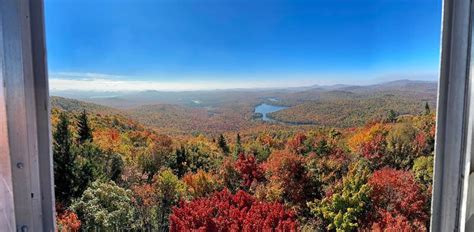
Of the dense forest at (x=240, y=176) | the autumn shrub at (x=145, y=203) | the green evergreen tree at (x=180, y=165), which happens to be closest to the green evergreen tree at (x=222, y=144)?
the dense forest at (x=240, y=176)

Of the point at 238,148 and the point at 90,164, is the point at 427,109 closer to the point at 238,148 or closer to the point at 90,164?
the point at 238,148

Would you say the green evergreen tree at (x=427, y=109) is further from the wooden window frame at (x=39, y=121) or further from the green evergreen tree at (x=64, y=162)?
the green evergreen tree at (x=64, y=162)

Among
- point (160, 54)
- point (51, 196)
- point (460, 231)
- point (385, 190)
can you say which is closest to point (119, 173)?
point (160, 54)

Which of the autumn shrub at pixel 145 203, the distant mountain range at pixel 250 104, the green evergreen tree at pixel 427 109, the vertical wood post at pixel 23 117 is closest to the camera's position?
the vertical wood post at pixel 23 117

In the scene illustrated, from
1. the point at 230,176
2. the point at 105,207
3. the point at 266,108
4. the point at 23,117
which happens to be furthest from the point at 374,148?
the point at 23,117

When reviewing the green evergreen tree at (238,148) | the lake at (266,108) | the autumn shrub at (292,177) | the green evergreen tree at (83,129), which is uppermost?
the lake at (266,108)

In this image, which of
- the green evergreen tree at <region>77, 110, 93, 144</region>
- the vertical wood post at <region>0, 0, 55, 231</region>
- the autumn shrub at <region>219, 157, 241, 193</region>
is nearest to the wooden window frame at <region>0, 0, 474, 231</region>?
the vertical wood post at <region>0, 0, 55, 231</region>

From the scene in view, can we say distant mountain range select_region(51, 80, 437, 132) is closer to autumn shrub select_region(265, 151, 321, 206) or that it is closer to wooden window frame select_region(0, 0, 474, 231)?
autumn shrub select_region(265, 151, 321, 206)
